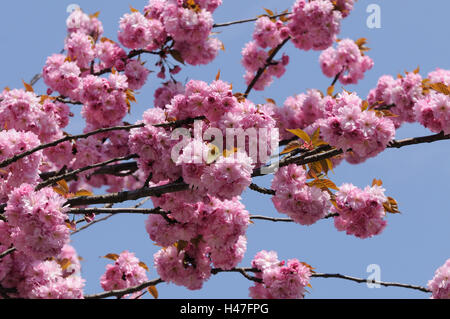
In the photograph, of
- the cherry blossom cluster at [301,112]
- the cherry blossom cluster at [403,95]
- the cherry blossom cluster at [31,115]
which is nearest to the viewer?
the cherry blossom cluster at [31,115]

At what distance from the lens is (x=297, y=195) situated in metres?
3.38

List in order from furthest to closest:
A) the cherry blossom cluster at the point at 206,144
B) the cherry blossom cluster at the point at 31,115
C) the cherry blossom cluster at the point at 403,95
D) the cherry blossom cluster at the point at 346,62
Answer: the cherry blossom cluster at the point at 346,62 < the cherry blossom cluster at the point at 403,95 < the cherry blossom cluster at the point at 31,115 < the cherry blossom cluster at the point at 206,144

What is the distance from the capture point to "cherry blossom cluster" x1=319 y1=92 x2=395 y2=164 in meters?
3.08

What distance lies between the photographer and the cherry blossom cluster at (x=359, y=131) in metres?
3.08

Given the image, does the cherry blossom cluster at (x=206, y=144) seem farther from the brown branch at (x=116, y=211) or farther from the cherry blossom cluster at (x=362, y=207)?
the cherry blossom cluster at (x=362, y=207)

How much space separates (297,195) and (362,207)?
0.66 meters

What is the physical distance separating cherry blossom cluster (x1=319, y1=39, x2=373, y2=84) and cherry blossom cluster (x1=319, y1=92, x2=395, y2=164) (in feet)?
12.3

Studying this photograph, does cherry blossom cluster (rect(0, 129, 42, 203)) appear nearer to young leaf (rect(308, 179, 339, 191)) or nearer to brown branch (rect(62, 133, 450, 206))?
brown branch (rect(62, 133, 450, 206))

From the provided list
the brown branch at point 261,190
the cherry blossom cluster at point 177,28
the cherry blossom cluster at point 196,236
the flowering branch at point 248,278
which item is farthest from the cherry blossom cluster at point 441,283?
the cherry blossom cluster at point 177,28

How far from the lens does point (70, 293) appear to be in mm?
3836

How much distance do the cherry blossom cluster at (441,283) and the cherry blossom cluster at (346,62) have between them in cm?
322
